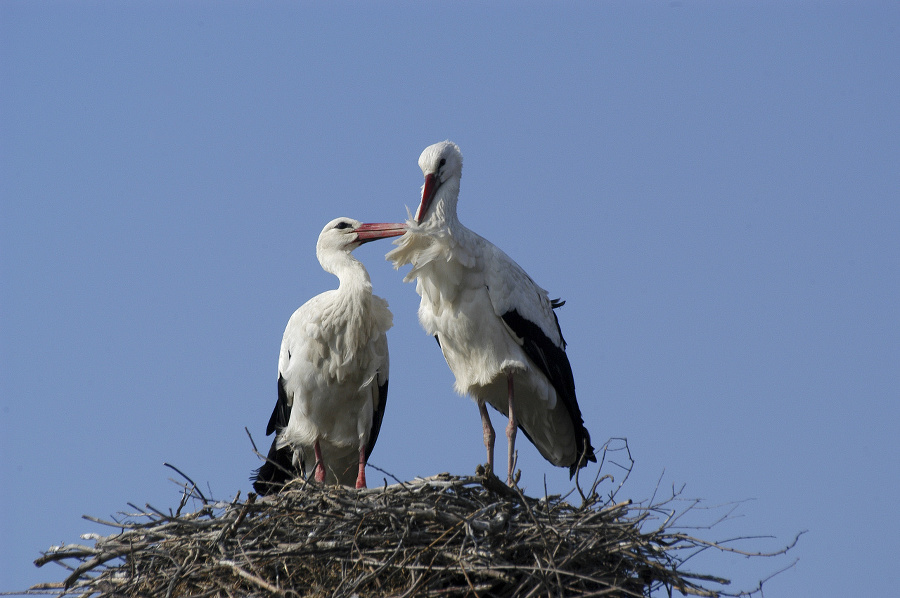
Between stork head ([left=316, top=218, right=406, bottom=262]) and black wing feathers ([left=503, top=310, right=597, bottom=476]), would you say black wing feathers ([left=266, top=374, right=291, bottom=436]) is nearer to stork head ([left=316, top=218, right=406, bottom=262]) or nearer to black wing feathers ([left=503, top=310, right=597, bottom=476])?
stork head ([left=316, top=218, right=406, bottom=262])

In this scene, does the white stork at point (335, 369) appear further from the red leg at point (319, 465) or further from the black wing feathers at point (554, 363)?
the black wing feathers at point (554, 363)

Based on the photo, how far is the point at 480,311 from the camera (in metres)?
7.09

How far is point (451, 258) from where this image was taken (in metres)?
7.01

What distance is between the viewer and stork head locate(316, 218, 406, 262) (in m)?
7.71

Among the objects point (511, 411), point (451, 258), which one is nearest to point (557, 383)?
point (511, 411)

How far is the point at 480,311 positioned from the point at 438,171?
0.85 meters

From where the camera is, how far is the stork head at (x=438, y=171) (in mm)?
7164

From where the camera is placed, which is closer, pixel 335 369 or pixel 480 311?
pixel 480 311

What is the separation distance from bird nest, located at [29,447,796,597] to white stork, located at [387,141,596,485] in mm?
1239

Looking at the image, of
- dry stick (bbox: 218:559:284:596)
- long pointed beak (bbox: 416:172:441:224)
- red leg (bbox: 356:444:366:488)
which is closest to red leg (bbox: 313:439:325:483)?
red leg (bbox: 356:444:366:488)

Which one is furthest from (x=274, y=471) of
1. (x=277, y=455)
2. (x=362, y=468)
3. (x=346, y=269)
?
(x=346, y=269)

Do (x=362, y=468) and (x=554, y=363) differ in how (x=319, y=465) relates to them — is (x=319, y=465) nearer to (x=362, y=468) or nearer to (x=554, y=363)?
(x=362, y=468)

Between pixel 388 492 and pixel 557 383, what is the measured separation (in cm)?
194

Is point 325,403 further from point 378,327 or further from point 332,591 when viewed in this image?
point 332,591
